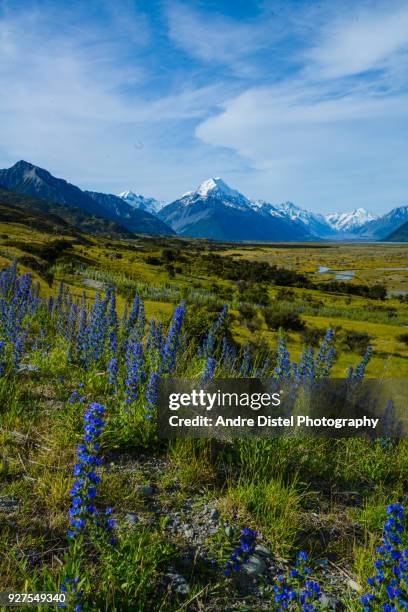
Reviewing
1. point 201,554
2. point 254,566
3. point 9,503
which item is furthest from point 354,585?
point 9,503

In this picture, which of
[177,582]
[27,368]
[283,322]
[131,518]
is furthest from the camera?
[283,322]

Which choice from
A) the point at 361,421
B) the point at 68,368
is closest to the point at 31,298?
the point at 68,368

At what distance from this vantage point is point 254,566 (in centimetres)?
334

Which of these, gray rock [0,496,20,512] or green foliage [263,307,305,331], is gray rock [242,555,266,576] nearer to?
gray rock [0,496,20,512]

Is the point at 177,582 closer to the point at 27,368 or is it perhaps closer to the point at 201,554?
the point at 201,554

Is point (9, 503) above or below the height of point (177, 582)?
above

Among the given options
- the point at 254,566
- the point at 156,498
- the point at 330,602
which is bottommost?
the point at 330,602

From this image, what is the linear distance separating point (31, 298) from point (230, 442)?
706cm

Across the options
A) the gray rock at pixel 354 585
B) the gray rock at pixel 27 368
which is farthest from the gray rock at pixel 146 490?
the gray rock at pixel 27 368

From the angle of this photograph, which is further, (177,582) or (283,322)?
(283,322)

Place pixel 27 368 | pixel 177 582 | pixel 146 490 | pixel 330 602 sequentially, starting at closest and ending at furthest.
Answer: pixel 177 582
pixel 330 602
pixel 146 490
pixel 27 368

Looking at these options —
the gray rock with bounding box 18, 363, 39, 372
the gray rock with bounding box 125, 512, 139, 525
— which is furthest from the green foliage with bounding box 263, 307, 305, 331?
the gray rock with bounding box 125, 512, 139, 525

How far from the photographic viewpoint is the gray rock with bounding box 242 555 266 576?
3.29 meters

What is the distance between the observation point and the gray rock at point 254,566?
3293mm
